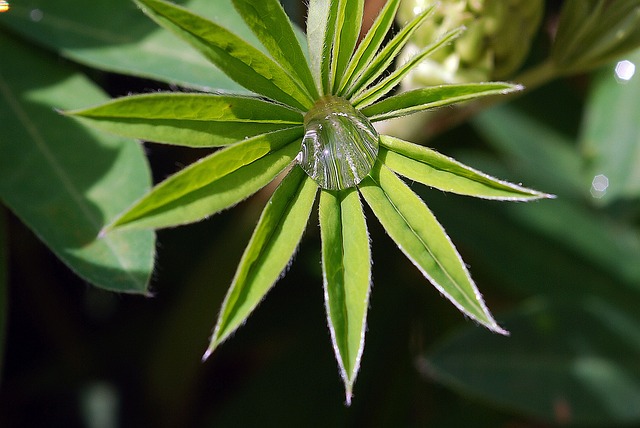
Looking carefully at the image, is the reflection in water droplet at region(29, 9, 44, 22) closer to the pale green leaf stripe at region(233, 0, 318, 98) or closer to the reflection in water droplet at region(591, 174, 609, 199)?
the pale green leaf stripe at region(233, 0, 318, 98)

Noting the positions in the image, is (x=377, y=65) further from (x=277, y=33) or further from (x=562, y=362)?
(x=562, y=362)

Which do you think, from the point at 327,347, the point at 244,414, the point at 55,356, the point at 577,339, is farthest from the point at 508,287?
the point at 55,356

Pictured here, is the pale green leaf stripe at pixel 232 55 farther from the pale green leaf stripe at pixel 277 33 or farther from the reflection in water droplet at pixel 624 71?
the reflection in water droplet at pixel 624 71

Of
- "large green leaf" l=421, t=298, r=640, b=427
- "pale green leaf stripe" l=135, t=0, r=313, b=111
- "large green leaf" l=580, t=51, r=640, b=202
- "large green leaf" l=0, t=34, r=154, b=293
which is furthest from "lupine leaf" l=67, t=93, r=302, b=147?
"large green leaf" l=580, t=51, r=640, b=202

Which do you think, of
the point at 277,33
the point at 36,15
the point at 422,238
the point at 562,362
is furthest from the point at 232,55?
the point at 562,362

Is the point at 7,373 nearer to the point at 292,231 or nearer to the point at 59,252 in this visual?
the point at 59,252
